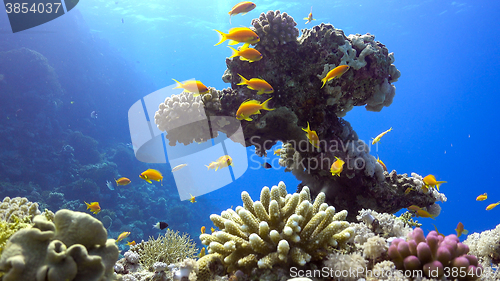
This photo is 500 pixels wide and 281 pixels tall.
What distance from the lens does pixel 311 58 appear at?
5.24 m

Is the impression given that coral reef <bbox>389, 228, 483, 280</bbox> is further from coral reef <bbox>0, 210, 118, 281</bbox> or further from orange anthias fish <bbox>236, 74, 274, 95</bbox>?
orange anthias fish <bbox>236, 74, 274, 95</bbox>

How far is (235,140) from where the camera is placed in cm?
549

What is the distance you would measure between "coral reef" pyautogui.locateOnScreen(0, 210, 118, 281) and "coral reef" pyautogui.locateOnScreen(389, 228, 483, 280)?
8.11ft

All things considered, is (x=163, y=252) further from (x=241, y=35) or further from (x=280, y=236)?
(x=241, y=35)

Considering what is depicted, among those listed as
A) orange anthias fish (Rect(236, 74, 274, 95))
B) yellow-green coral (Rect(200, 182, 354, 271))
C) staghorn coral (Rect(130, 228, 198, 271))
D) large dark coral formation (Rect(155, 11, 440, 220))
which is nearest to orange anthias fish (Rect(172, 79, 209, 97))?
orange anthias fish (Rect(236, 74, 274, 95))

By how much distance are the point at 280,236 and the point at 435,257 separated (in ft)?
4.42

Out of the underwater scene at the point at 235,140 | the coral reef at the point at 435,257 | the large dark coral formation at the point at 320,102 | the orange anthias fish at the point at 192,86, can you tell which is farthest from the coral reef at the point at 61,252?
the large dark coral formation at the point at 320,102

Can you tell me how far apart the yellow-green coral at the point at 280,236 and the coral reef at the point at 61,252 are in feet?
Result: 3.58

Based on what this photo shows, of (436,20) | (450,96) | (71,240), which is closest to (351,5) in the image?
(436,20)

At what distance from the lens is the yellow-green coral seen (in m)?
2.18

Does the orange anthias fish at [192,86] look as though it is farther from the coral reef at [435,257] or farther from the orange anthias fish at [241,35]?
the coral reef at [435,257]

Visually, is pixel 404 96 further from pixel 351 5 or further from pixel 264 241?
pixel 264 241

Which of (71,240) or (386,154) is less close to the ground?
(71,240)

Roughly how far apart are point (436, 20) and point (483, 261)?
4333cm
